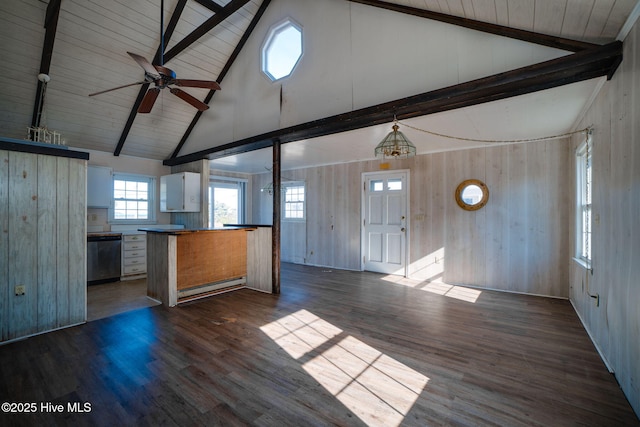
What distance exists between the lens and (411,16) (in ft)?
10.5

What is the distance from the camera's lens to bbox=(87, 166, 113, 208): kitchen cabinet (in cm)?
542

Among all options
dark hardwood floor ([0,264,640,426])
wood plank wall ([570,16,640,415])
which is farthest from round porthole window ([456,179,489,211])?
wood plank wall ([570,16,640,415])

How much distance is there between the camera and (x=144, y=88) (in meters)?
4.97

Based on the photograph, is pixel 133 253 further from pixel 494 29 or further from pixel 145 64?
pixel 494 29

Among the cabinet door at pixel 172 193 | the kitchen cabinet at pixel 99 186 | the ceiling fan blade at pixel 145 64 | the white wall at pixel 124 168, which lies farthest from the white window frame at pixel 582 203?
the kitchen cabinet at pixel 99 186

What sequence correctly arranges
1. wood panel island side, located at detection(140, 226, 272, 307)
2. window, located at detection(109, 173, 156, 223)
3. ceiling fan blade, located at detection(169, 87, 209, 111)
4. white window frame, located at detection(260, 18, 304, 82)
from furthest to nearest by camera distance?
window, located at detection(109, 173, 156, 223), white window frame, located at detection(260, 18, 304, 82), wood panel island side, located at detection(140, 226, 272, 307), ceiling fan blade, located at detection(169, 87, 209, 111)

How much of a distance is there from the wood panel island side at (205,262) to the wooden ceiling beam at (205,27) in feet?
9.50

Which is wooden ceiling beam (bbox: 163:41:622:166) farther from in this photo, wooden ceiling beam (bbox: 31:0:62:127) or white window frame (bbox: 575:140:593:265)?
Result: wooden ceiling beam (bbox: 31:0:62:127)

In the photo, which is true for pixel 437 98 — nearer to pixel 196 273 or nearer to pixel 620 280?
pixel 620 280

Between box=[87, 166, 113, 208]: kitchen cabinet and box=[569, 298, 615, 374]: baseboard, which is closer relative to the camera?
box=[569, 298, 615, 374]: baseboard

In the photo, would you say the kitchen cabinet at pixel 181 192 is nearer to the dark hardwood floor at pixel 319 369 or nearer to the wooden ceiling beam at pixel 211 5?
the dark hardwood floor at pixel 319 369

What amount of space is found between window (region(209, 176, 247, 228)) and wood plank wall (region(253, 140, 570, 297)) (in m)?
3.37

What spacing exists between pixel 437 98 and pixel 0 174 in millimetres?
4297

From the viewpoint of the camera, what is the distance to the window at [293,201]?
7.35 m
